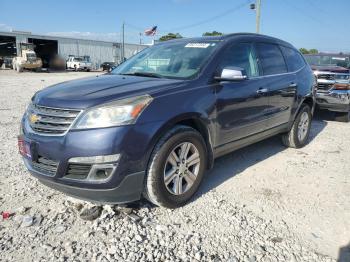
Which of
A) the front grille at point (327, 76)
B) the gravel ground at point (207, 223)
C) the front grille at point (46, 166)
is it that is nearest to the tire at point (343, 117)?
the front grille at point (327, 76)

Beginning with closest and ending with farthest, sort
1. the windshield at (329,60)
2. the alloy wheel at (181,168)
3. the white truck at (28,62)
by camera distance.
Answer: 1. the alloy wheel at (181,168)
2. the windshield at (329,60)
3. the white truck at (28,62)

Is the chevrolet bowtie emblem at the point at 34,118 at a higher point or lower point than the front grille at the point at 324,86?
lower

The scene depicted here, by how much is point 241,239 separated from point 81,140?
A: 1.66 meters

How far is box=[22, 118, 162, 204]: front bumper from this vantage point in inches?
109

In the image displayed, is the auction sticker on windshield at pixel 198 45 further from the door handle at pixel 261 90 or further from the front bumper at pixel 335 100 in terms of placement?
the front bumper at pixel 335 100

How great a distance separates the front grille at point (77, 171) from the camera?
2861 mm

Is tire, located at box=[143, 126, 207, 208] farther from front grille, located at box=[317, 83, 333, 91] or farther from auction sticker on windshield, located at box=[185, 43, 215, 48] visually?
front grille, located at box=[317, 83, 333, 91]

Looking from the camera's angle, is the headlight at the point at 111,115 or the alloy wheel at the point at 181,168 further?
the alloy wheel at the point at 181,168

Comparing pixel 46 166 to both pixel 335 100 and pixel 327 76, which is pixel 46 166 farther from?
pixel 327 76

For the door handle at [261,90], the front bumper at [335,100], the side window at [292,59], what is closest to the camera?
the door handle at [261,90]

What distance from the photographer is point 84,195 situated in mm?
2939

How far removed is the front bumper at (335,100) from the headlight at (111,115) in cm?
642

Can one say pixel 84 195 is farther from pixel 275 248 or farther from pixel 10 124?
pixel 10 124

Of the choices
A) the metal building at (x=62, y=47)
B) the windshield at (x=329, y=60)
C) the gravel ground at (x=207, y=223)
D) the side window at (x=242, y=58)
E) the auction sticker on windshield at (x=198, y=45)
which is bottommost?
the gravel ground at (x=207, y=223)
